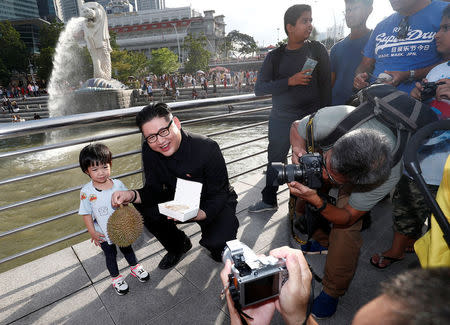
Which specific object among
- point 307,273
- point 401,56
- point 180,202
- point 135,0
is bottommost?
point 180,202

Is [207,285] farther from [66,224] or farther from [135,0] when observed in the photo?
[135,0]

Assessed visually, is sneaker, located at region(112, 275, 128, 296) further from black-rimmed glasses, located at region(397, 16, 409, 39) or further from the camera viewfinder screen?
black-rimmed glasses, located at region(397, 16, 409, 39)

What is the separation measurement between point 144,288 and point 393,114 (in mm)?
2145

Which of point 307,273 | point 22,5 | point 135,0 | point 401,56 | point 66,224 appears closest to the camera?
point 307,273

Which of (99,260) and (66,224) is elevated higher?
(99,260)

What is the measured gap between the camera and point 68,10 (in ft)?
455

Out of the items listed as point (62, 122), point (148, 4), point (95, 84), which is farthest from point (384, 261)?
point (148, 4)

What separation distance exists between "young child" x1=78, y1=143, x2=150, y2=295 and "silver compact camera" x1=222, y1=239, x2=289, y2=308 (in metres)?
1.37

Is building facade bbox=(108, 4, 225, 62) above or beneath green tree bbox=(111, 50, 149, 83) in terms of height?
above

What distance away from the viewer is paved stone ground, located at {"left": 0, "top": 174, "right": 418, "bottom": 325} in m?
1.76

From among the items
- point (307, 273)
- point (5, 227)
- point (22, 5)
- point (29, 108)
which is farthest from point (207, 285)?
point (22, 5)

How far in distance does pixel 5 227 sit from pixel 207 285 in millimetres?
4688

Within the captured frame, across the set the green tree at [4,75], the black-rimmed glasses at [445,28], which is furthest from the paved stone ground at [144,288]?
the green tree at [4,75]

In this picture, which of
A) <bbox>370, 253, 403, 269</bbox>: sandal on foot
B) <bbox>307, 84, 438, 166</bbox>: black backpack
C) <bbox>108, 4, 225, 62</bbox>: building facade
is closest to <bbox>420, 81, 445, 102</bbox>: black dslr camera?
<bbox>307, 84, 438, 166</bbox>: black backpack
